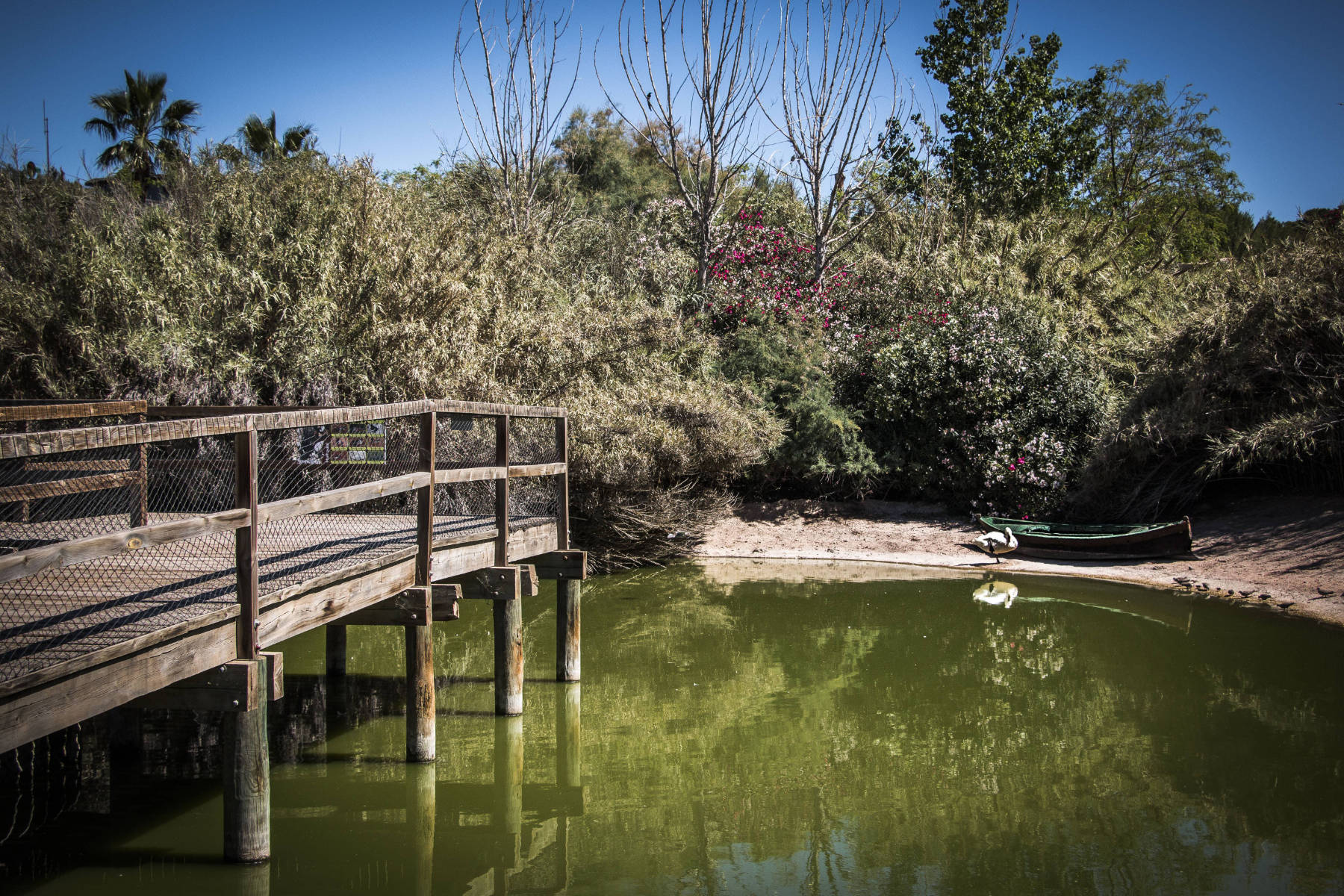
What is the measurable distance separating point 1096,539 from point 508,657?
11497 mm

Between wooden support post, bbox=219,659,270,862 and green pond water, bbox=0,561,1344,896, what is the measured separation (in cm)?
19

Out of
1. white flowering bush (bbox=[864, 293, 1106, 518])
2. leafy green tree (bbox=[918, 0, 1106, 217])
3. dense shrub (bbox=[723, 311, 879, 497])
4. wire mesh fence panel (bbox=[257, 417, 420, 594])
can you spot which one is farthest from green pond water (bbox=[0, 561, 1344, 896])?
leafy green tree (bbox=[918, 0, 1106, 217])

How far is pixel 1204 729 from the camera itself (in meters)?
8.60

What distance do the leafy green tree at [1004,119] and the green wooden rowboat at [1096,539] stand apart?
13.1m

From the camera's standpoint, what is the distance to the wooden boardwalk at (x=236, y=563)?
456 centimetres

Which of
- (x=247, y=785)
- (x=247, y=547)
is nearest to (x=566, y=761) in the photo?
(x=247, y=785)

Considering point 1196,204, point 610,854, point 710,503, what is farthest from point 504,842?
point 1196,204

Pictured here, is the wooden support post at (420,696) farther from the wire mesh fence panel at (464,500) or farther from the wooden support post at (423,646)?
the wire mesh fence panel at (464,500)

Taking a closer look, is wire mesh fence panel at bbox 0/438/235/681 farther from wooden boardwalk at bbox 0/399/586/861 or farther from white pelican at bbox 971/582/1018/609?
white pelican at bbox 971/582/1018/609

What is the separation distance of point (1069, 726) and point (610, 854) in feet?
14.8

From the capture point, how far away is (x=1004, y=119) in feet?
94.9

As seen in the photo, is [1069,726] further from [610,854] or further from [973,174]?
[973,174]

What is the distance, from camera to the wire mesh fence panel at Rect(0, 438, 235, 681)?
4863mm

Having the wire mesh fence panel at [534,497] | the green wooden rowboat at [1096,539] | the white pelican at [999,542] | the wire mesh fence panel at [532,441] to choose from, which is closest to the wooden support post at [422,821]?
the wire mesh fence panel at [534,497]
